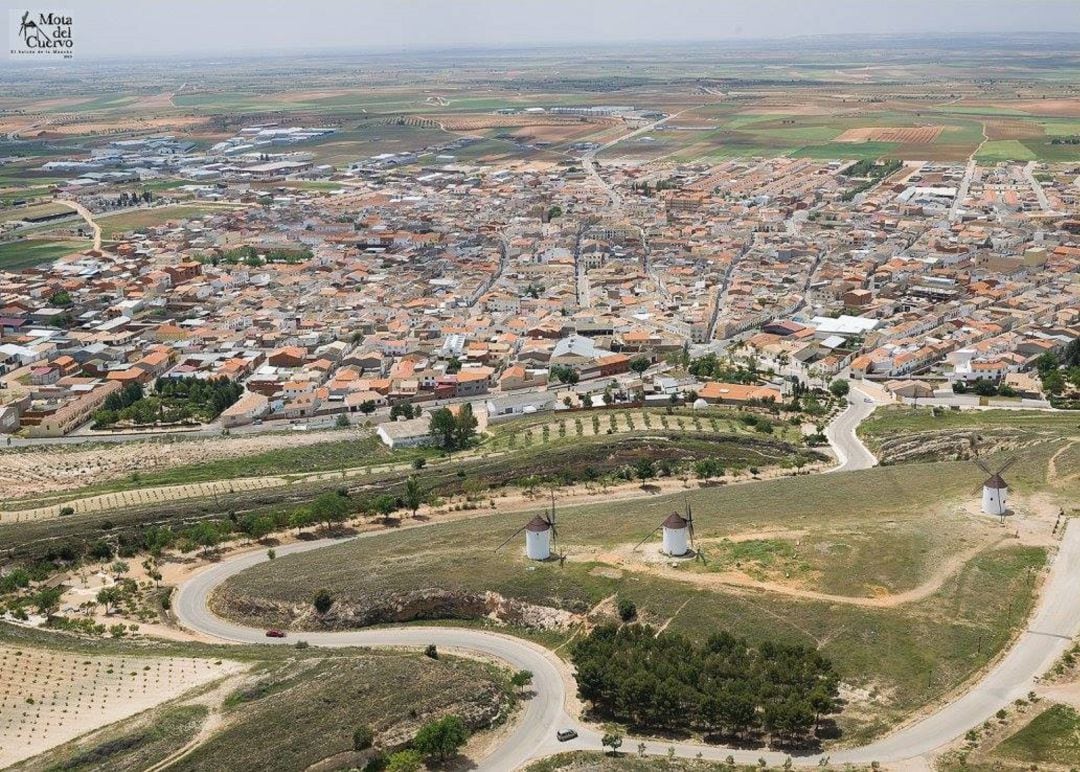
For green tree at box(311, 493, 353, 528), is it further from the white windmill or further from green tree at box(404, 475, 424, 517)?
the white windmill

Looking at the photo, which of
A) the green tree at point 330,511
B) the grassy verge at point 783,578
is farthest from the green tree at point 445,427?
the grassy verge at point 783,578

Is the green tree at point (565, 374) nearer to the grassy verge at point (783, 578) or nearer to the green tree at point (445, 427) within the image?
the green tree at point (445, 427)

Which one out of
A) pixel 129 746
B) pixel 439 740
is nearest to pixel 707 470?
pixel 439 740

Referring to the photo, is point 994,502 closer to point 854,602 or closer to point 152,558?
point 854,602

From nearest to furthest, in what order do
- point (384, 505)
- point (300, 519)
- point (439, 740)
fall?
point (439, 740)
point (300, 519)
point (384, 505)

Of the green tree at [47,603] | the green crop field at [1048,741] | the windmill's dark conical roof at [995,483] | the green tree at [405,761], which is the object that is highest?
the windmill's dark conical roof at [995,483]

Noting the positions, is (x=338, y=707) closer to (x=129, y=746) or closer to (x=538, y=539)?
(x=129, y=746)
